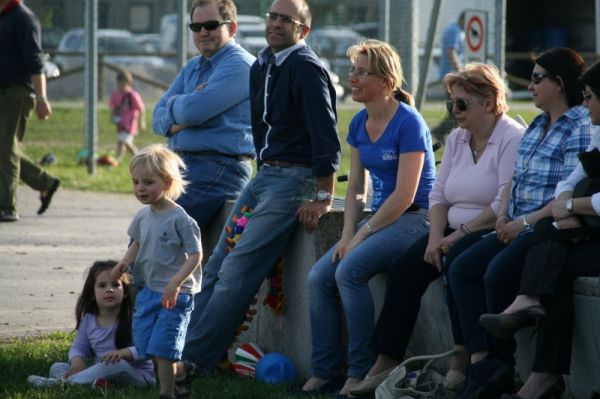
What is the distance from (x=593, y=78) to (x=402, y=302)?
139 centimetres

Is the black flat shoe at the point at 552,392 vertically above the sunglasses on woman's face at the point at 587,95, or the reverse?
the sunglasses on woman's face at the point at 587,95

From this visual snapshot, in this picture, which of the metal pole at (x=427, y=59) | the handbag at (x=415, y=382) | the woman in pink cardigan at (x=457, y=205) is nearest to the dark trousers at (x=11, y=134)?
the metal pole at (x=427, y=59)

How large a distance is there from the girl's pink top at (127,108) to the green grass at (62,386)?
1270cm

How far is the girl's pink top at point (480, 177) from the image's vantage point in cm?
650

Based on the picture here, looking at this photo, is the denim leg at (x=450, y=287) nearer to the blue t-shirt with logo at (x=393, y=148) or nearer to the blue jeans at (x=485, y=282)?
the blue jeans at (x=485, y=282)

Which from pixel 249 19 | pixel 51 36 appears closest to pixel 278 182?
pixel 249 19

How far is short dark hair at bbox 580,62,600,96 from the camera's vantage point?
5855 millimetres

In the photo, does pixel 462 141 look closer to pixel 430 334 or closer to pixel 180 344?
pixel 430 334

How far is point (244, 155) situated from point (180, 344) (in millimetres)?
1970

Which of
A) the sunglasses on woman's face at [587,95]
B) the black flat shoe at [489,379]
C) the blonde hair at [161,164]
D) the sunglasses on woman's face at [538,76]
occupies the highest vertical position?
the sunglasses on woman's face at [538,76]

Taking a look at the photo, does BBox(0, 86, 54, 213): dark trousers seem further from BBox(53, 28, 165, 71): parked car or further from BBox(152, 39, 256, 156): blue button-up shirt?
BBox(53, 28, 165, 71): parked car

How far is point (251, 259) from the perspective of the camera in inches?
283

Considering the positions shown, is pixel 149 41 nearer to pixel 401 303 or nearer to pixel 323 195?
pixel 323 195

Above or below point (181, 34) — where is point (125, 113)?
below
